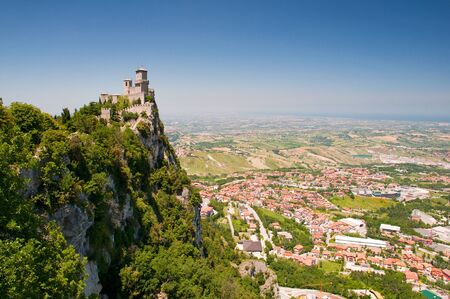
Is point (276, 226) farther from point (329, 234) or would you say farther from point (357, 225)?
point (357, 225)

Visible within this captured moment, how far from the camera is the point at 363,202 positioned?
131 metres

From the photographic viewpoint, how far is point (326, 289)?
2394 inches

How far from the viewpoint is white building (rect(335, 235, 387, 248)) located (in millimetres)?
88438

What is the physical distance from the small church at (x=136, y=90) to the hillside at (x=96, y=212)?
1.15 m

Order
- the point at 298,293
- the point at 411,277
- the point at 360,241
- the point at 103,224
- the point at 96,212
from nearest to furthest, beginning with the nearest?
the point at 96,212
the point at 103,224
the point at 298,293
the point at 411,277
the point at 360,241

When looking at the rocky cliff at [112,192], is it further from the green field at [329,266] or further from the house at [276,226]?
the house at [276,226]

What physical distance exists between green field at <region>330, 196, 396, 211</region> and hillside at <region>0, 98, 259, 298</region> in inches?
3620

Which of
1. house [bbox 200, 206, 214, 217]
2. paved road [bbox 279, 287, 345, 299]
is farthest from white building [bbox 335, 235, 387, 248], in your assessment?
house [bbox 200, 206, 214, 217]

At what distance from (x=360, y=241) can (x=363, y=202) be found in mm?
45522

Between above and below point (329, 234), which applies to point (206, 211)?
Result: above

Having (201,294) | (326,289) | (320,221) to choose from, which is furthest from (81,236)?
(320,221)

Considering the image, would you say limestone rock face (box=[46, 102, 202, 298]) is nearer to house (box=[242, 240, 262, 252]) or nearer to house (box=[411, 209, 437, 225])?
house (box=[242, 240, 262, 252])

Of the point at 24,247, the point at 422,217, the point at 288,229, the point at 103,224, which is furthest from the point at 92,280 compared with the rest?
the point at 422,217

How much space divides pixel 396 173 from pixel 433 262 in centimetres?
11960
